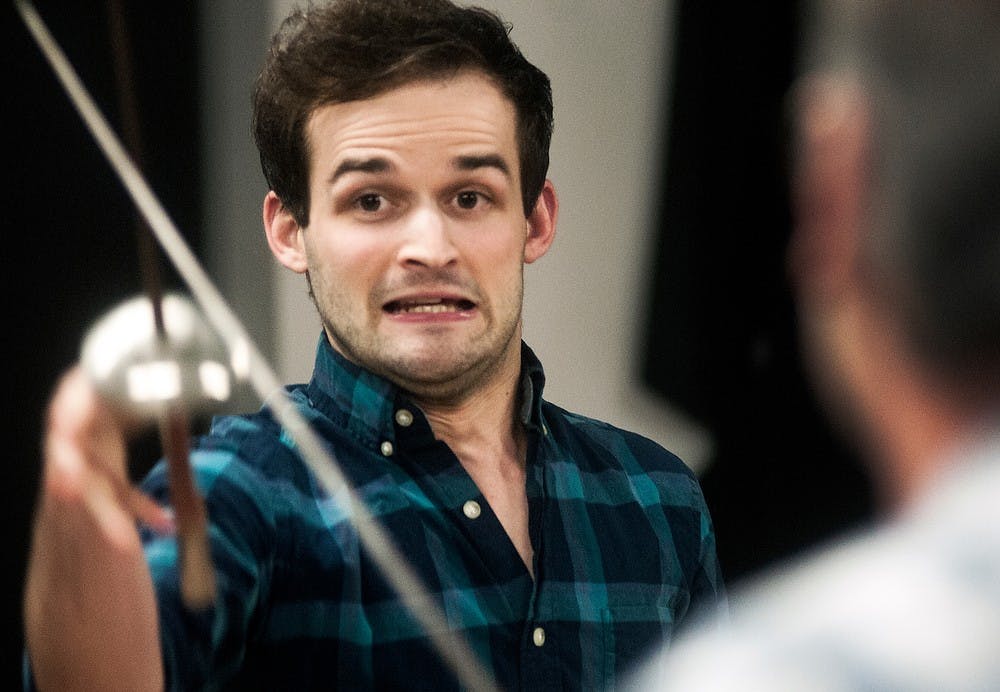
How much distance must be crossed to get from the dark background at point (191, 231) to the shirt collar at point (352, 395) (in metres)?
0.11

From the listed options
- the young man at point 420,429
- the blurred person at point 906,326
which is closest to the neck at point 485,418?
the young man at point 420,429

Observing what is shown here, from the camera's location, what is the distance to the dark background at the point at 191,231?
0.55m

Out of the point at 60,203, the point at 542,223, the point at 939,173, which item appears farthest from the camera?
the point at 542,223

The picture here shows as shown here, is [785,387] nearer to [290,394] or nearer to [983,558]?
[983,558]

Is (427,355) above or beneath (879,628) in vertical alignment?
above

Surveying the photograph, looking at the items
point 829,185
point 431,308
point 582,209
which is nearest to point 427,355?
point 431,308

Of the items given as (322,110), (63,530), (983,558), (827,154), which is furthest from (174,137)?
(983,558)

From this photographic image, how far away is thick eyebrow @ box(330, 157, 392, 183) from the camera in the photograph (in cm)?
58

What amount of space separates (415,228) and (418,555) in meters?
0.18

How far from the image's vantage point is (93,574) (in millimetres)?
456

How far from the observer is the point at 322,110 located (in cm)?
60

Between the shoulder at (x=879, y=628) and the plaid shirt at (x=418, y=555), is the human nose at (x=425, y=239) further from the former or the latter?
the shoulder at (x=879, y=628)

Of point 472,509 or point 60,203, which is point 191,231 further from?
point 472,509

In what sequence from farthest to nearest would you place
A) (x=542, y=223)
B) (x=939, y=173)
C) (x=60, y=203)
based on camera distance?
(x=542, y=223), (x=60, y=203), (x=939, y=173)
